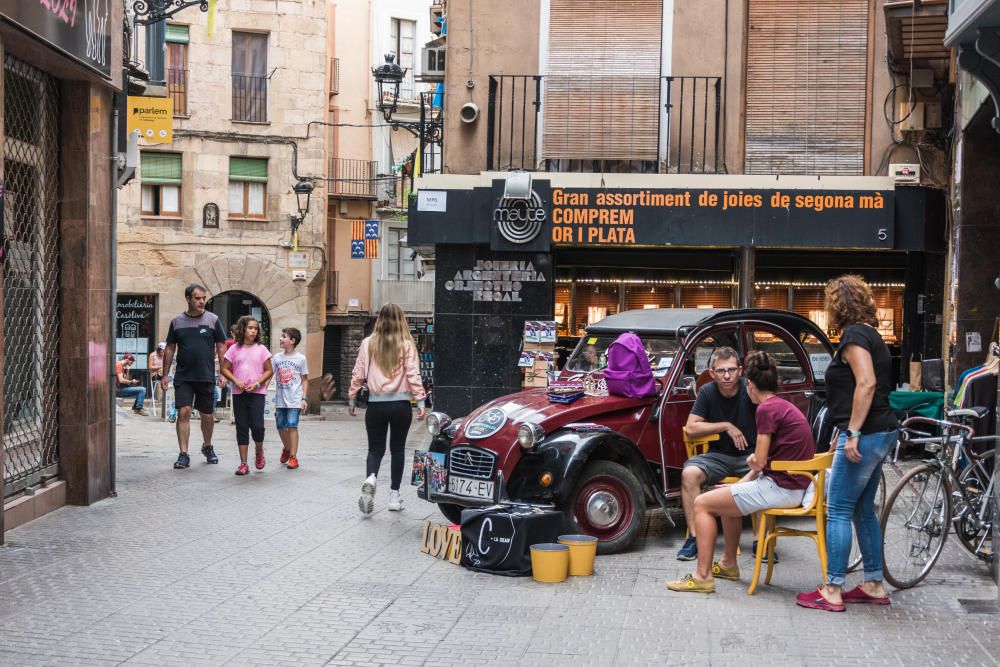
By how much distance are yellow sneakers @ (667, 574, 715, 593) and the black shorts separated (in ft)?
22.5

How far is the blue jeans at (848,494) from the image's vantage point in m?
6.91

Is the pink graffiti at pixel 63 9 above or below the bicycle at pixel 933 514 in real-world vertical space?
above

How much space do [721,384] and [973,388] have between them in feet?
7.67

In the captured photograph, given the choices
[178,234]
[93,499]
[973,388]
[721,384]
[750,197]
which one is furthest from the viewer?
[178,234]

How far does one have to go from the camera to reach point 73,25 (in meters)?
9.38

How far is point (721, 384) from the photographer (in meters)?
8.48

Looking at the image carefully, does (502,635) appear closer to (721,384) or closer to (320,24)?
(721,384)

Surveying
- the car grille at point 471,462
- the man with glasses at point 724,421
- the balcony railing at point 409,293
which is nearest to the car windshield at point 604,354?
the man with glasses at point 724,421

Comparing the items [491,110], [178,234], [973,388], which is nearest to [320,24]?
[178,234]

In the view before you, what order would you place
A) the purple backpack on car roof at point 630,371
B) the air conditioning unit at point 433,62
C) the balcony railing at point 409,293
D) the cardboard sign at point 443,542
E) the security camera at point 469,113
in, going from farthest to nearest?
the balcony railing at point 409,293, the air conditioning unit at point 433,62, the security camera at point 469,113, the purple backpack on car roof at point 630,371, the cardboard sign at point 443,542

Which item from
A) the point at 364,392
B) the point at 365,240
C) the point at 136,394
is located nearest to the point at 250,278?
the point at 365,240

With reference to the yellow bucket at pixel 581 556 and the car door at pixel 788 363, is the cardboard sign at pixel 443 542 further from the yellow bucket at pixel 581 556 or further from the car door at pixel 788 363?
the car door at pixel 788 363

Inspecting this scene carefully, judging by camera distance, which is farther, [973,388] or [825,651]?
[973,388]

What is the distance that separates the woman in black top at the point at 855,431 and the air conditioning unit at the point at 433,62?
1373cm
